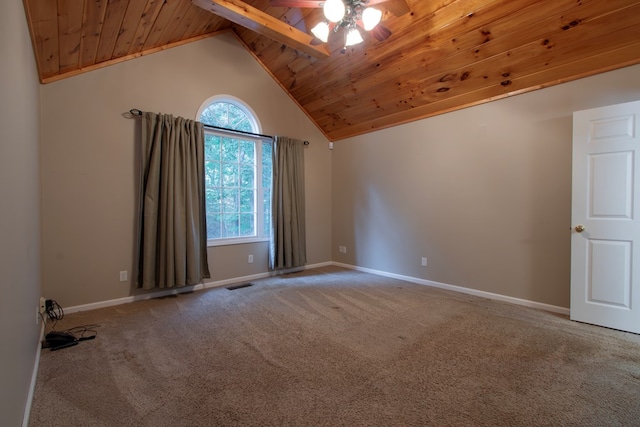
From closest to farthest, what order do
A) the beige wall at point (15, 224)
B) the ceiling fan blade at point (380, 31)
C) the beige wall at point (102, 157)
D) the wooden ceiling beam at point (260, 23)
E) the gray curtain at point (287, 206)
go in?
the beige wall at point (15, 224), the ceiling fan blade at point (380, 31), the wooden ceiling beam at point (260, 23), the beige wall at point (102, 157), the gray curtain at point (287, 206)

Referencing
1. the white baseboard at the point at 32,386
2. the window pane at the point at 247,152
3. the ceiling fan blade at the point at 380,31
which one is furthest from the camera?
the window pane at the point at 247,152

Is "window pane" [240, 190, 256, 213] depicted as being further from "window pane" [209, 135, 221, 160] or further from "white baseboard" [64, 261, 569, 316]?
"white baseboard" [64, 261, 569, 316]

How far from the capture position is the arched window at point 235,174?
399 cm

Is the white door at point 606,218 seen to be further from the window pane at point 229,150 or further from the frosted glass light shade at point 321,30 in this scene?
the window pane at point 229,150

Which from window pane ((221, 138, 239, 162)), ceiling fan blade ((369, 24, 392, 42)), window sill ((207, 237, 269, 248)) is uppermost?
ceiling fan blade ((369, 24, 392, 42))

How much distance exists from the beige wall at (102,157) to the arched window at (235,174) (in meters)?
0.26

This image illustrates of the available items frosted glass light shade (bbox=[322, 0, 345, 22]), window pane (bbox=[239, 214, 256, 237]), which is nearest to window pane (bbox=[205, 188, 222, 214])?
window pane (bbox=[239, 214, 256, 237])

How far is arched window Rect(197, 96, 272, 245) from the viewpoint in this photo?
399 centimetres

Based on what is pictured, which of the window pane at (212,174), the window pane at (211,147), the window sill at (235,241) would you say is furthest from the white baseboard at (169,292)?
the window pane at (211,147)

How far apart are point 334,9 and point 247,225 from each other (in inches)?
125

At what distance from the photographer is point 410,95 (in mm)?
3719

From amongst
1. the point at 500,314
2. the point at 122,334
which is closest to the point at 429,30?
the point at 500,314

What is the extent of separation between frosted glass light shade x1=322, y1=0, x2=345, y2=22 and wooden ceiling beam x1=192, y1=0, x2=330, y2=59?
130cm

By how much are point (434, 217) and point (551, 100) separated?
69.8 inches
